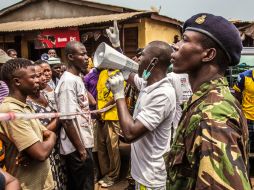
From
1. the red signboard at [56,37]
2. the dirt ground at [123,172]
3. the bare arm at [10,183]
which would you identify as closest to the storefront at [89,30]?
the red signboard at [56,37]

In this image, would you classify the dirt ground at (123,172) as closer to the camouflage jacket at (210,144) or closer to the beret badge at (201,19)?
the camouflage jacket at (210,144)

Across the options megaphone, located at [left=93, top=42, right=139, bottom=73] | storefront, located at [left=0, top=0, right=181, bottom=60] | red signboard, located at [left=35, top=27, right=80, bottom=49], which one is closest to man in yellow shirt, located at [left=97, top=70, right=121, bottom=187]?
megaphone, located at [left=93, top=42, right=139, bottom=73]

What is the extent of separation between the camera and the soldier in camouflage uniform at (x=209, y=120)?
1183 millimetres

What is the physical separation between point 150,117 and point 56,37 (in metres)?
10.7

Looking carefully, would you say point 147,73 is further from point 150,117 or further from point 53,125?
point 53,125

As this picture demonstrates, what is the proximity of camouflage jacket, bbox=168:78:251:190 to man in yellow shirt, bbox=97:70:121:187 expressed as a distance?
3.34 meters

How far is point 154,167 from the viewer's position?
232 cm

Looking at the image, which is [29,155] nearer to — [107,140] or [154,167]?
[154,167]

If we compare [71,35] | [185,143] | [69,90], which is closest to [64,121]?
[69,90]

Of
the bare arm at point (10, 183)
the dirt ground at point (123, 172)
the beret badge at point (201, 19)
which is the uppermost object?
the beret badge at point (201, 19)

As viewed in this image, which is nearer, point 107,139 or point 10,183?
point 10,183

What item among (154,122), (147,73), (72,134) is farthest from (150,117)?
(72,134)

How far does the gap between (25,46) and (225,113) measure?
1378 centimetres

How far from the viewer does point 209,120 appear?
1.24 meters
